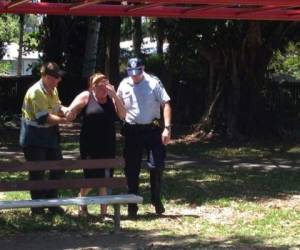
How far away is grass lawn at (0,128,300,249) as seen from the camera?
7668mm

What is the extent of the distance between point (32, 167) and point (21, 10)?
165cm

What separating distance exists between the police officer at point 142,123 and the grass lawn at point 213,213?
509 millimetres

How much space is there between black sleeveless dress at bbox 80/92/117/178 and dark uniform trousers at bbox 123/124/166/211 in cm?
29

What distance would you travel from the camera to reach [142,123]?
8594 millimetres

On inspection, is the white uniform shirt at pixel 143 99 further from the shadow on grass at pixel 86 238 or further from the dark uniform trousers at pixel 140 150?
the shadow on grass at pixel 86 238

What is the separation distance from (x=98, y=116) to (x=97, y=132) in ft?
0.60

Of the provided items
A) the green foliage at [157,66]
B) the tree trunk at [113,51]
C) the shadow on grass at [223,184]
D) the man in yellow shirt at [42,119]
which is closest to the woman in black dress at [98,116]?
the man in yellow shirt at [42,119]

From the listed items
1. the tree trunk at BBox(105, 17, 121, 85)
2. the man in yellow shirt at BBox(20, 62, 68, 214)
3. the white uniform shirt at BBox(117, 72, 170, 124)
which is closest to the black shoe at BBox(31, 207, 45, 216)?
the man in yellow shirt at BBox(20, 62, 68, 214)

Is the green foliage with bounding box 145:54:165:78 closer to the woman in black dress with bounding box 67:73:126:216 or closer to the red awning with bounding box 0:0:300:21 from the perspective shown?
the woman in black dress with bounding box 67:73:126:216

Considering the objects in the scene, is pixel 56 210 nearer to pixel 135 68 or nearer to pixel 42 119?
pixel 42 119

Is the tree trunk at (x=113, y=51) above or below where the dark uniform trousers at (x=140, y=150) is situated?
above

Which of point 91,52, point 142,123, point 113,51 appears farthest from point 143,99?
point 91,52

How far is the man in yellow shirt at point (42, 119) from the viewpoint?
8.03 metres

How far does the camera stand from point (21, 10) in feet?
23.9
